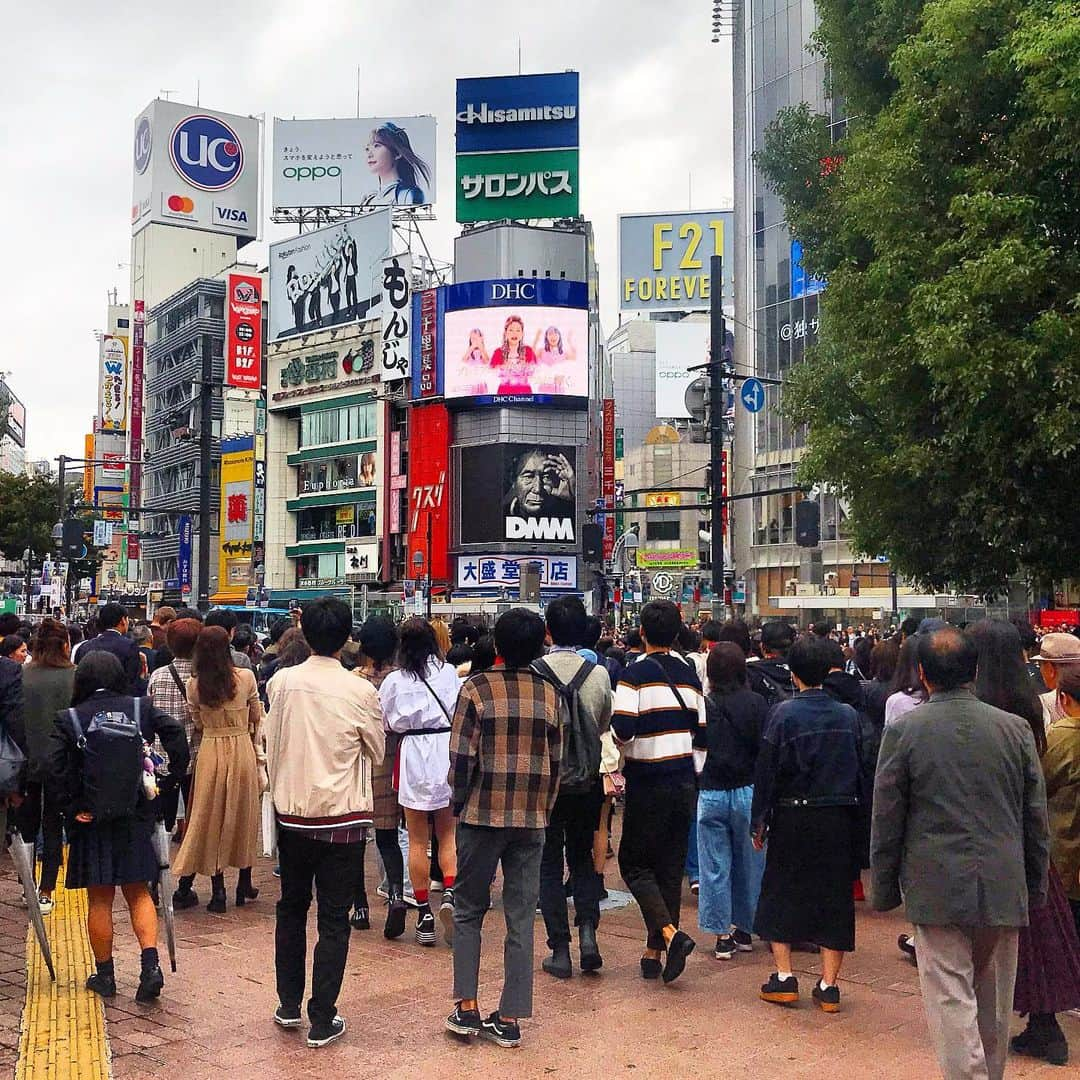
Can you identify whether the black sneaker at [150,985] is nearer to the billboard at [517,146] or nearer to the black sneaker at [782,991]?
the black sneaker at [782,991]

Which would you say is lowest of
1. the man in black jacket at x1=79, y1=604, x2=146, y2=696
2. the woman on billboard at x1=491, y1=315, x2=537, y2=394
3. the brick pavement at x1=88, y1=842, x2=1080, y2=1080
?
the brick pavement at x1=88, y1=842, x2=1080, y2=1080

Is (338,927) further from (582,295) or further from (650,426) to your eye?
(650,426)

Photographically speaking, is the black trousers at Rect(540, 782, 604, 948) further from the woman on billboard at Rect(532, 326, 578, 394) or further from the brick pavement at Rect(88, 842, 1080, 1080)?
the woman on billboard at Rect(532, 326, 578, 394)

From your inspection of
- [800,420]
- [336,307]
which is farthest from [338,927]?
[336,307]

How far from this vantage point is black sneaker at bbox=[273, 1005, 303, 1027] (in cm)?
596

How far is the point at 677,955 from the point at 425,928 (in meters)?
1.82

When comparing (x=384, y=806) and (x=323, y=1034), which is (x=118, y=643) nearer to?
(x=384, y=806)

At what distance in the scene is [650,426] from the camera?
106250 mm

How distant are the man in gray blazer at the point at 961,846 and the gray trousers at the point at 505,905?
1749 mm

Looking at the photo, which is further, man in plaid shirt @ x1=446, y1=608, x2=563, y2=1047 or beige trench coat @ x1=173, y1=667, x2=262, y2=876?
beige trench coat @ x1=173, y1=667, x2=262, y2=876

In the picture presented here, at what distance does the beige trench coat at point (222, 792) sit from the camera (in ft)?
27.5

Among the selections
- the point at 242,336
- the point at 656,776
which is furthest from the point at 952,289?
the point at 242,336

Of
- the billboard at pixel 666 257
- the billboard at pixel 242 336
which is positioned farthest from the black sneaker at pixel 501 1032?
the billboard at pixel 666 257

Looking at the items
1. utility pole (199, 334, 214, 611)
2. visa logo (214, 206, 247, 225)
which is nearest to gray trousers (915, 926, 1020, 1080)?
utility pole (199, 334, 214, 611)
